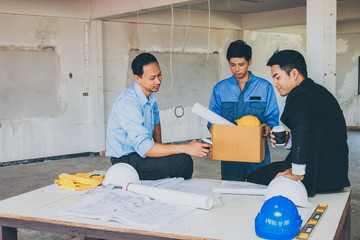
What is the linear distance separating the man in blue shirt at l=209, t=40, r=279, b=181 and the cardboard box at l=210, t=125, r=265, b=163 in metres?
0.70

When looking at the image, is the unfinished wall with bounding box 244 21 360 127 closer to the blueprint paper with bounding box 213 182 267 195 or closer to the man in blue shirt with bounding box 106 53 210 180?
the man in blue shirt with bounding box 106 53 210 180

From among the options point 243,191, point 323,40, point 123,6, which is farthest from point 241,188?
point 123,6

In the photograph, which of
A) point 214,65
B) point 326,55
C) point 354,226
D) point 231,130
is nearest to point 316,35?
point 326,55

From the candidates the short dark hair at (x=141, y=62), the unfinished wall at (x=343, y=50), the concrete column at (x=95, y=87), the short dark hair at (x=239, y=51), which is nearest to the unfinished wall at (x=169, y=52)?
the concrete column at (x=95, y=87)

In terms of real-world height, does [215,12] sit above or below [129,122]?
above

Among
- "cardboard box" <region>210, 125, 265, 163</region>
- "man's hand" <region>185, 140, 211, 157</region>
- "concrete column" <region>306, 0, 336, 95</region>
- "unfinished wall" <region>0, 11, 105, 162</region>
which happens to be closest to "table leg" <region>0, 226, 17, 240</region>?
"man's hand" <region>185, 140, 211, 157</region>

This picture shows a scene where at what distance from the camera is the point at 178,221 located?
198 centimetres

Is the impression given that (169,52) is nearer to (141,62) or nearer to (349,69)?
Answer: (349,69)

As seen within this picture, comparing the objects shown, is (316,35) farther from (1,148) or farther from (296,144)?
(1,148)

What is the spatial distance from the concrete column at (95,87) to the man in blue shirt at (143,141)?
14.0ft

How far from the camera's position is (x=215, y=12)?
8.54 metres

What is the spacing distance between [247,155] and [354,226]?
66.0 inches

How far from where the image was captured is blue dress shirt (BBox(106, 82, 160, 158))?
2748 mm

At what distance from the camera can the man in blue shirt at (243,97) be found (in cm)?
336
